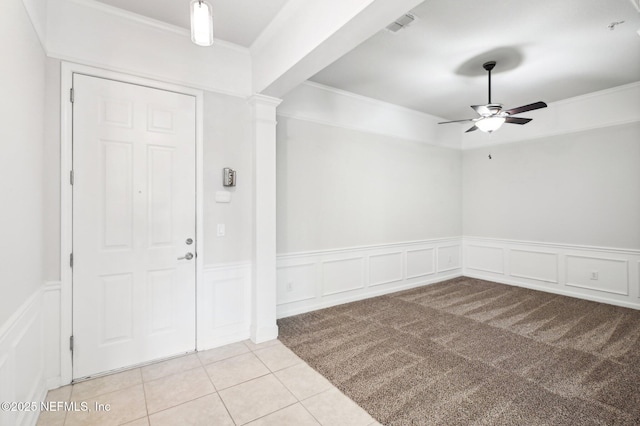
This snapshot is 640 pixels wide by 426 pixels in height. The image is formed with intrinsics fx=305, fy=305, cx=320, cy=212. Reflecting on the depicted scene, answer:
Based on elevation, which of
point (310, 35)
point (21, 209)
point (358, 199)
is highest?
point (310, 35)

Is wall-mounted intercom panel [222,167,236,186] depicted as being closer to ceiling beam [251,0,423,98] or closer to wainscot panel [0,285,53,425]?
ceiling beam [251,0,423,98]

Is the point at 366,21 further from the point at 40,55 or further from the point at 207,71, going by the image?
the point at 40,55

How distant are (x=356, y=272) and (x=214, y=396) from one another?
2.60m

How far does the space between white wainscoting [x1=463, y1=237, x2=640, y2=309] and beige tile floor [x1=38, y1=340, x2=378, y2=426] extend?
172 inches

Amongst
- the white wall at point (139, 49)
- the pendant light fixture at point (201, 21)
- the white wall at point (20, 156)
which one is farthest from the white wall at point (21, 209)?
the pendant light fixture at point (201, 21)

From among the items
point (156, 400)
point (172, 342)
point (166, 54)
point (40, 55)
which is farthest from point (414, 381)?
point (40, 55)

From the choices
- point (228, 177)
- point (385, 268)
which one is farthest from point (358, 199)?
point (228, 177)

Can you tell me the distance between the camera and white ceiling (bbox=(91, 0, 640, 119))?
248 cm

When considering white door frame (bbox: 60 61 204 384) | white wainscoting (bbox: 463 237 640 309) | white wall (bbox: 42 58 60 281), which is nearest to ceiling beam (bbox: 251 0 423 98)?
white door frame (bbox: 60 61 204 384)

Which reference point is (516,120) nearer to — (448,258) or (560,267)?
(560,267)

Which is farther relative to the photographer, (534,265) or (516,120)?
(534,265)

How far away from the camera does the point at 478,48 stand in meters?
3.12

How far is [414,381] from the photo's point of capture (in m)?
2.39

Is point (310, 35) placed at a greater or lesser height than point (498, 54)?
lesser
